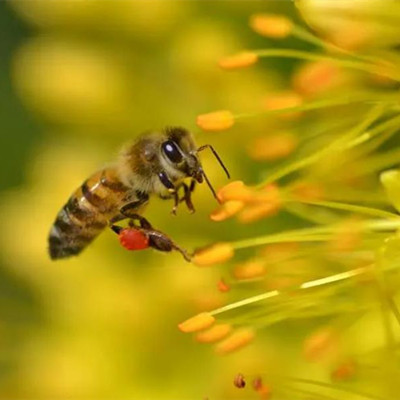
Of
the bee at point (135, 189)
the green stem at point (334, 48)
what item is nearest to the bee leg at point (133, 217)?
the bee at point (135, 189)

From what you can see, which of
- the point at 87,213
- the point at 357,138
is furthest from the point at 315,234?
the point at 87,213

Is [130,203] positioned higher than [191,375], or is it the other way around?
[130,203]

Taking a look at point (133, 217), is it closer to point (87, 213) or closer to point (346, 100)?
point (87, 213)

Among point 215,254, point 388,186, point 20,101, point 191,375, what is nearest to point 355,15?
point 388,186

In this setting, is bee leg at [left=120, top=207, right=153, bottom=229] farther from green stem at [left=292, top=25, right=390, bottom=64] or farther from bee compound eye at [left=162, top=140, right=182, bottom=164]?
green stem at [left=292, top=25, right=390, bottom=64]

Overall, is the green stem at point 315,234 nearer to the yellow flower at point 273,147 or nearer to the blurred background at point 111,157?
the yellow flower at point 273,147

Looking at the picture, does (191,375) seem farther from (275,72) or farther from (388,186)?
(388,186)

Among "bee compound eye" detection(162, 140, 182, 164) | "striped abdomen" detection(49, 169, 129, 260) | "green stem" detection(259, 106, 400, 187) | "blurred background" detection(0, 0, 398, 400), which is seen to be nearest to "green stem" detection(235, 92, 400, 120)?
"green stem" detection(259, 106, 400, 187)
